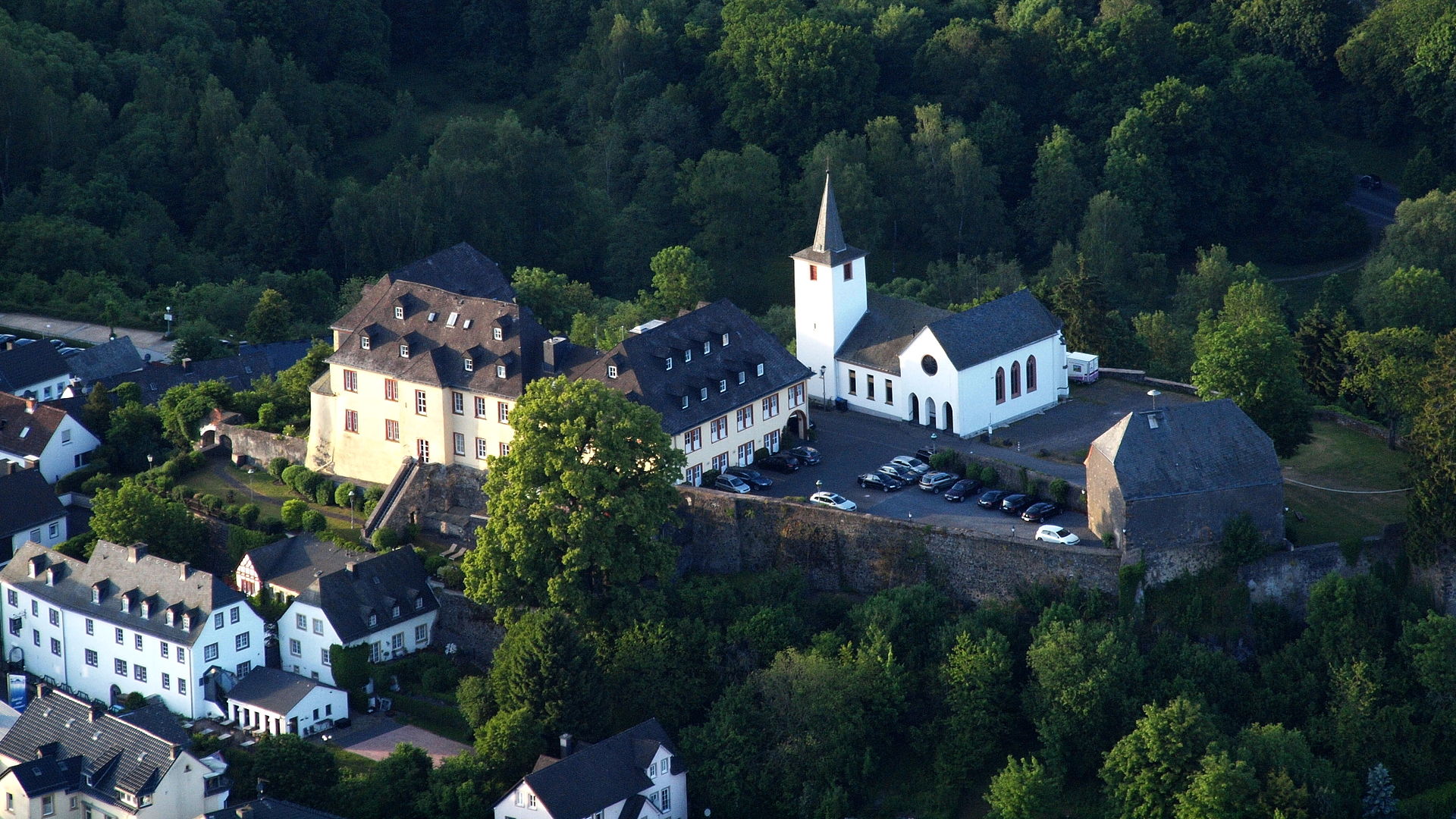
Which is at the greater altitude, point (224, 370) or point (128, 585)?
point (224, 370)

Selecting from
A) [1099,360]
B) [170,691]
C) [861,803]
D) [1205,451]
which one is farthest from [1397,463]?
[170,691]

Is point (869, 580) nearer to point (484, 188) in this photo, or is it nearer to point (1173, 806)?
point (1173, 806)

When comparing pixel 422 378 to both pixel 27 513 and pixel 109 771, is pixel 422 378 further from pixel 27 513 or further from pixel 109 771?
pixel 109 771

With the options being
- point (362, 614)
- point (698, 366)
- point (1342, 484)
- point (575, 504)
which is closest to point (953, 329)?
point (698, 366)

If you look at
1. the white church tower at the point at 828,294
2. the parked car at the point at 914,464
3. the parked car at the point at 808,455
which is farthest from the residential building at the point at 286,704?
the white church tower at the point at 828,294

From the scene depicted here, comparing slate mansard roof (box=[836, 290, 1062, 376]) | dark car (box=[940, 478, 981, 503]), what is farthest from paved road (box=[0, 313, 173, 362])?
dark car (box=[940, 478, 981, 503])

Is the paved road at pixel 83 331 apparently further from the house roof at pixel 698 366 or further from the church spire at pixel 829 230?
the church spire at pixel 829 230
